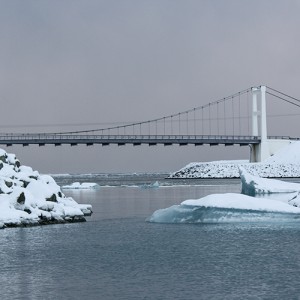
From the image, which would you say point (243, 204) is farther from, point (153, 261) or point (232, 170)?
point (232, 170)

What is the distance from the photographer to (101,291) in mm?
11398

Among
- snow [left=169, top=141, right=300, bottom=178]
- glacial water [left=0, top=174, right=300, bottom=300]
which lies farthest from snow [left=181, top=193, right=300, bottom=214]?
snow [left=169, top=141, right=300, bottom=178]

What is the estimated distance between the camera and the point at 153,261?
1456 cm

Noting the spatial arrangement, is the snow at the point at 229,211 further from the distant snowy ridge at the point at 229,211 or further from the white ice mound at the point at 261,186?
the white ice mound at the point at 261,186

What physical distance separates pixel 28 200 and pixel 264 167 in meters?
71.9

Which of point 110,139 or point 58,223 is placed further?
point 110,139

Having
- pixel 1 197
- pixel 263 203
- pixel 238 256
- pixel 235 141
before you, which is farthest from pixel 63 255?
pixel 235 141

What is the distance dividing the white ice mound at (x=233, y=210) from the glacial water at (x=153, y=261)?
0.23m

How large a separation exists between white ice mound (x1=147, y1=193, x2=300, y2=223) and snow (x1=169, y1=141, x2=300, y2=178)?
194 feet

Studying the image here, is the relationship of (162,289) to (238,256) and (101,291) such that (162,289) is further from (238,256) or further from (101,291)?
(238,256)

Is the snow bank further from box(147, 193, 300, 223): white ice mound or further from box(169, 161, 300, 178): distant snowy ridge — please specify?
box(169, 161, 300, 178): distant snowy ridge

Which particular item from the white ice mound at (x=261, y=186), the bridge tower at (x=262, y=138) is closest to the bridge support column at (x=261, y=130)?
the bridge tower at (x=262, y=138)

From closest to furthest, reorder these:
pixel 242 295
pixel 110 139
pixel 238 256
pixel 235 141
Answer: pixel 242 295 → pixel 238 256 → pixel 110 139 → pixel 235 141

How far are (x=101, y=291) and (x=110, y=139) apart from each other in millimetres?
62589
